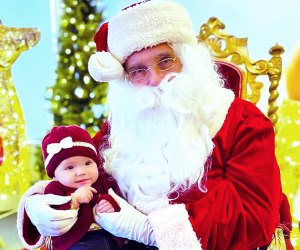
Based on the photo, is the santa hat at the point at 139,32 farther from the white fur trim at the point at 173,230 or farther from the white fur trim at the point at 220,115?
the white fur trim at the point at 173,230

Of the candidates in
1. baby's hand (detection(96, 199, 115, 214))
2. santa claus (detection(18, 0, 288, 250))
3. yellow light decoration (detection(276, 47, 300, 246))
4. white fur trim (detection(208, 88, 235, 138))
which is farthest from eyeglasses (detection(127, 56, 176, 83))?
yellow light decoration (detection(276, 47, 300, 246))

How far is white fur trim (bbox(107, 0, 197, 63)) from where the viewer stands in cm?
159

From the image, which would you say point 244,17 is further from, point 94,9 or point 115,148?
point 115,148

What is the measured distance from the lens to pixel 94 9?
3.97 m

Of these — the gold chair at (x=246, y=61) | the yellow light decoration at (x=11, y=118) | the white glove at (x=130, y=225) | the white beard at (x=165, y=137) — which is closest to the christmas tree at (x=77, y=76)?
the yellow light decoration at (x=11, y=118)

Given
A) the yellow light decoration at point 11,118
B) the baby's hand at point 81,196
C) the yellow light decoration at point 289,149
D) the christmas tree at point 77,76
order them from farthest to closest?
the christmas tree at point 77,76 → the yellow light decoration at point 11,118 → the yellow light decoration at point 289,149 → the baby's hand at point 81,196

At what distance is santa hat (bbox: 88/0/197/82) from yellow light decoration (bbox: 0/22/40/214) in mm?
1937

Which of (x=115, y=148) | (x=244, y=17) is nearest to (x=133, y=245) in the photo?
(x=115, y=148)

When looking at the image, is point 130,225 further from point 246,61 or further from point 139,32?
point 246,61

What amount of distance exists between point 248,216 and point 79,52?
9.24ft

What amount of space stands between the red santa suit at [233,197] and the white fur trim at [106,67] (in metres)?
0.39

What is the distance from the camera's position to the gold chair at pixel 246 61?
2.37 metres

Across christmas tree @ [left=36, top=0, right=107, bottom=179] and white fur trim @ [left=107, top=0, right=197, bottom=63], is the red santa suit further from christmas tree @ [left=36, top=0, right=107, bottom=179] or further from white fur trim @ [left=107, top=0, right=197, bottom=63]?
christmas tree @ [left=36, top=0, right=107, bottom=179]

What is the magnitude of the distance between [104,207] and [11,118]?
2.20 metres
